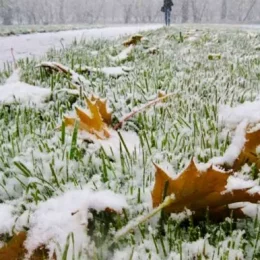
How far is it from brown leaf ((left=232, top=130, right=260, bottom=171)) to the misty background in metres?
57.0

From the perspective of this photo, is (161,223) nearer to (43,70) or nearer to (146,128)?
(146,128)

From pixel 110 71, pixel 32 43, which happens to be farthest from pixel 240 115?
pixel 32 43

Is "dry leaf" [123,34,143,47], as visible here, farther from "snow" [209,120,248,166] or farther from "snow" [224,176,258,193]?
"snow" [224,176,258,193]

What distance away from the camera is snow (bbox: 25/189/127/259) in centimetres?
80

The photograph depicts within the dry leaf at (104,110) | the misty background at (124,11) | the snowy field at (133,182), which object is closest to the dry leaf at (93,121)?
the snowy field at (133,182)

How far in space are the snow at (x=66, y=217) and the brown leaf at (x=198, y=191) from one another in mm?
136

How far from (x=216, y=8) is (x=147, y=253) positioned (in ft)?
233

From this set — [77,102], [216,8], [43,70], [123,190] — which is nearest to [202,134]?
[123,190]

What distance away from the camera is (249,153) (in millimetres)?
1094

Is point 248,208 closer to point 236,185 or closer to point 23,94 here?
point 236,185

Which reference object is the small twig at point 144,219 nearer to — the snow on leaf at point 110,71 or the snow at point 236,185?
the snow at point 236,185

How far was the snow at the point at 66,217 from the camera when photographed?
0.80m

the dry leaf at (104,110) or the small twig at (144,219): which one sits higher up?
the dry leaf at (104,110)

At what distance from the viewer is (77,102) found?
1.97 meters
